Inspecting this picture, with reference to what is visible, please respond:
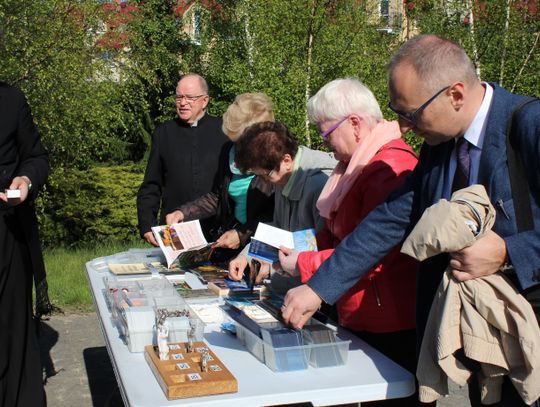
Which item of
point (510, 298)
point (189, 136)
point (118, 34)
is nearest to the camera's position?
point (510, 298)

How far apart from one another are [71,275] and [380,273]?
5.75 meters

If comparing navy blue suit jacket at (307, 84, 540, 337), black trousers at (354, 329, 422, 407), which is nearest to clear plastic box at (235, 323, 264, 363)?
navy blue suit jacket at (307, 84, 540, 337)

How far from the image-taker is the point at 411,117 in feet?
6.25

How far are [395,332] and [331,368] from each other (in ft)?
1.18

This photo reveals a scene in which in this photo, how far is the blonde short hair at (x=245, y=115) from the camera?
3.67m

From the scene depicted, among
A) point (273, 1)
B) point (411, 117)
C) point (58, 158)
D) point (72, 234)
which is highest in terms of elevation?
point (273, 1)

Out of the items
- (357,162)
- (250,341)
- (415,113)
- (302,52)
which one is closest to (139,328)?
(250,341)

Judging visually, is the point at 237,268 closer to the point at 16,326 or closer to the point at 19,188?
the point at 19,188

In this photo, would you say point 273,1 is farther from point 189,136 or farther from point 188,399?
point 188,399

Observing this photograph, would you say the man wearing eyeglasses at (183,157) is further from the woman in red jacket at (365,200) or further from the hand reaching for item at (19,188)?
the woman in red jacket at (365,200)

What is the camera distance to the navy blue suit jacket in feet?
5.75

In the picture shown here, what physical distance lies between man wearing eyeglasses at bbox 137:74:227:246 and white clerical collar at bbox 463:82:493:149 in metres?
3.11

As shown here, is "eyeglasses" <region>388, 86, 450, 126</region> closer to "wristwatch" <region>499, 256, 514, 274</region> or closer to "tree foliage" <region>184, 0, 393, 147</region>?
"wristwatch" <region>499, 256, 514, 274</region>

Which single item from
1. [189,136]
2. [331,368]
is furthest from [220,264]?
[331,368]
